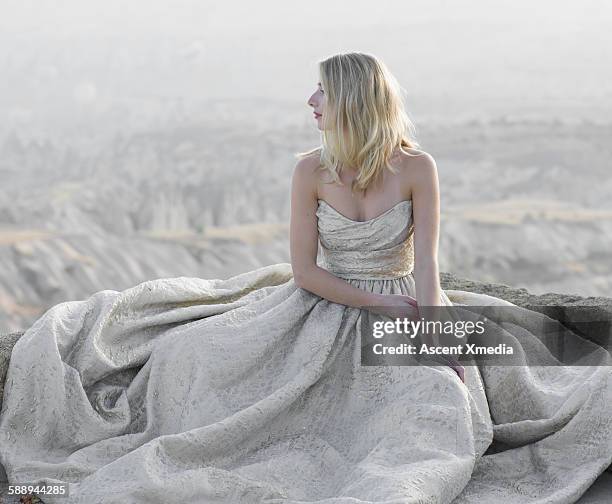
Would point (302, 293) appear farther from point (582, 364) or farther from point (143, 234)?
point (143, 234)

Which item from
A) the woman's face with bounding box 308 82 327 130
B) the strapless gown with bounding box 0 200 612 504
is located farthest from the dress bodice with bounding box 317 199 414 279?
the woman's face with bounding box 308 82 327 130

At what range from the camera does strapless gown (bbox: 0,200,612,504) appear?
2.19 meters

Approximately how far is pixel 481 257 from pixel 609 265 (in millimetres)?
3172

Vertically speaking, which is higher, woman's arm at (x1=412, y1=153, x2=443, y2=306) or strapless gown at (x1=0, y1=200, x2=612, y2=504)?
woman's arm at (x1=412, y1=153, x2=443, y2=306)

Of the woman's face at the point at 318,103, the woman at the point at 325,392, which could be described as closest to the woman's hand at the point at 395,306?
the woman at the point at 325,392

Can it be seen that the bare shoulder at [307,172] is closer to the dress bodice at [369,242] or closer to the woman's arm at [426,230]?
the dress bodice at [369,242]

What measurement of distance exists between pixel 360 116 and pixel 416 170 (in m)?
0.22

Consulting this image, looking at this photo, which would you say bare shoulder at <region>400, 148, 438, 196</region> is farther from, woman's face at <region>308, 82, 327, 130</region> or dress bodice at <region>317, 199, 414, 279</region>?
woman's face at <region>308, 82, 327, 130</region>

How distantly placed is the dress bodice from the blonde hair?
0.33 ft

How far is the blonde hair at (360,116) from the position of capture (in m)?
2.42

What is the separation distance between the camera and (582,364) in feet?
9.08

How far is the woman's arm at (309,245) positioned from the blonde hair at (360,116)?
0.08 meters

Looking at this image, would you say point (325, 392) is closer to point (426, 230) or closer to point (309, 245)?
point (309, 245)

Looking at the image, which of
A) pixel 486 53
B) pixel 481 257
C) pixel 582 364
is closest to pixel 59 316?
pixel 582 364
